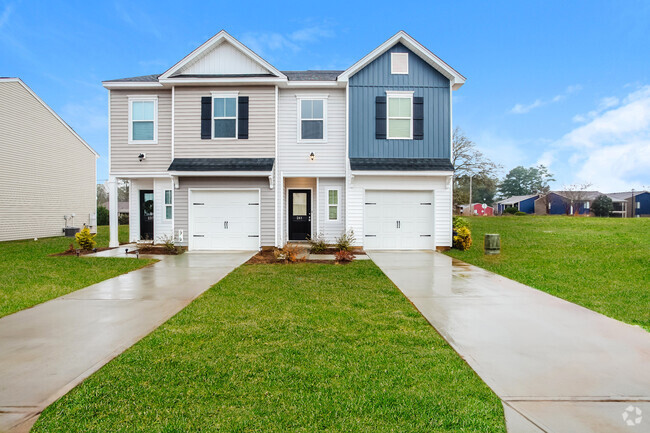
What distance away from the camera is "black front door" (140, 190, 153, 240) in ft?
47.6

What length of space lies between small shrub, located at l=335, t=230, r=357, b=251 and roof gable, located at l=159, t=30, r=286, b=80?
633cm

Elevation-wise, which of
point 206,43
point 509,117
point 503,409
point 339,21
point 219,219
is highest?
point 339,21

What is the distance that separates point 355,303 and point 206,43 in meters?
11.1

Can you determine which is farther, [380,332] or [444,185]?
[444,185]

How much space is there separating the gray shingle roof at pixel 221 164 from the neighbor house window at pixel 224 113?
98cm

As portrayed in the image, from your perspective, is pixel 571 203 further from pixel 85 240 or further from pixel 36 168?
pixel 36 168

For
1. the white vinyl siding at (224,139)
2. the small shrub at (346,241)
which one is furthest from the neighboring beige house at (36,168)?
the small shrub at (346,241)

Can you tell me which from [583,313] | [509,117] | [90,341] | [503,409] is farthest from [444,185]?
[509,117]

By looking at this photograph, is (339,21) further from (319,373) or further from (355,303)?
(319,373)

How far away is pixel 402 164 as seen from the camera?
12.3 meters

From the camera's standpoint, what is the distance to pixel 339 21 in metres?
20.6

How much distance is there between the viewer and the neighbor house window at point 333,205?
43.3ft

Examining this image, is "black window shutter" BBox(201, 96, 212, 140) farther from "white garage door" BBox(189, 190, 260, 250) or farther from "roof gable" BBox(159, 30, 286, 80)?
"white garage door" BBox(189, 190, 260, 250)

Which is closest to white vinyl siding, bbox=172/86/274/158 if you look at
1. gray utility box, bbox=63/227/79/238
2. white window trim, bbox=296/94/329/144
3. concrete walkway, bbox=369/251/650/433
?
white window trim, bbox=296/94/329/144
